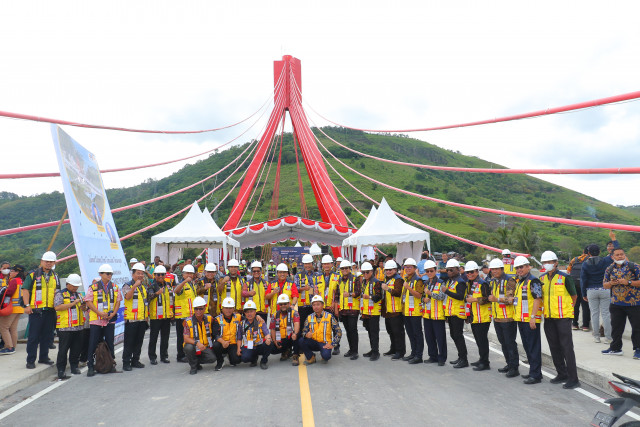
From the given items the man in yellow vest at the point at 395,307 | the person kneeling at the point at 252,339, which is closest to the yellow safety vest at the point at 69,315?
the person kneeling at the point at 252,339

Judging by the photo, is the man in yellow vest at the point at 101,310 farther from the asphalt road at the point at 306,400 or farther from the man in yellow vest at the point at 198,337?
the man in yellow vest at the point at 198,337

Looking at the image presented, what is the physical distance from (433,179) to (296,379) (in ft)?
266

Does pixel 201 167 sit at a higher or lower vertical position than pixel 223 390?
higher

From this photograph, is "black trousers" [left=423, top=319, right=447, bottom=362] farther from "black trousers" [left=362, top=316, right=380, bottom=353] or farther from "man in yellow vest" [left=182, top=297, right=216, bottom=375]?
"man in yellow vest" [left=182, top=297, right=216, bottom=375]

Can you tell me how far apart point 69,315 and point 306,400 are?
4251mm

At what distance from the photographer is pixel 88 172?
11.4m

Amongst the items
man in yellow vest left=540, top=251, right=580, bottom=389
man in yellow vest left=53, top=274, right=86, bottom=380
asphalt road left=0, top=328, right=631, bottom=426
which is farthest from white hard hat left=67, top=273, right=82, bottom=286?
man in yellow vest left=540, top=251, right=580, bottom=389

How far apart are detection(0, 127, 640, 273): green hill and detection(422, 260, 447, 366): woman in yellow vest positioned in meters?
30.9

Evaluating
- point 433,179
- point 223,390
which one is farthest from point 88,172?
point 433,179

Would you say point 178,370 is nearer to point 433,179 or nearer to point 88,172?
point 88,172

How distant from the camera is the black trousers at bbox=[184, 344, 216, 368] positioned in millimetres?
8000

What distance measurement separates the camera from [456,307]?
847 cm

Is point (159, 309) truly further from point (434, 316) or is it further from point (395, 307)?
point (434, 316)

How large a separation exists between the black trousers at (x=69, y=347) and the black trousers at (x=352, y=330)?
4.50 m
